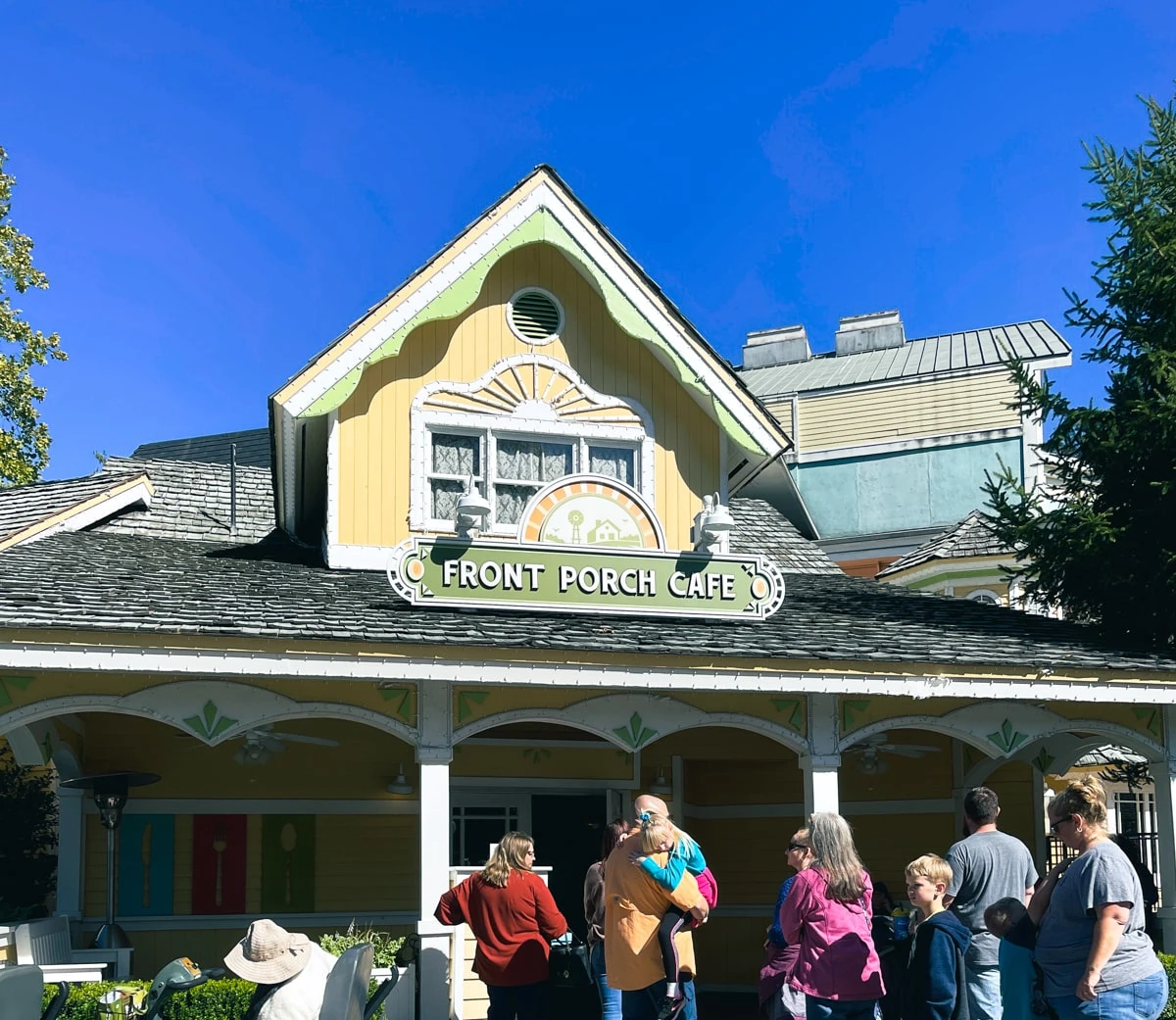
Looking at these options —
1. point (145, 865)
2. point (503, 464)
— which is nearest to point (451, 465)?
point (503, 464)

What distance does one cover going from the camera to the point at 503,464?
16000 mm

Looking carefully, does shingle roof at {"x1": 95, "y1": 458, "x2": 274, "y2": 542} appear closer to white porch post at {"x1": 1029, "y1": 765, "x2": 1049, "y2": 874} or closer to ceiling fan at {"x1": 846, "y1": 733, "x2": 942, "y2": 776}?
ceiling fan at {"x1": 846, "y1": 733, "x2": 942, "y2": 776}

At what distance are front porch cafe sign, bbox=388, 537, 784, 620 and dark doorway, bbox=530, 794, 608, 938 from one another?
4200mm

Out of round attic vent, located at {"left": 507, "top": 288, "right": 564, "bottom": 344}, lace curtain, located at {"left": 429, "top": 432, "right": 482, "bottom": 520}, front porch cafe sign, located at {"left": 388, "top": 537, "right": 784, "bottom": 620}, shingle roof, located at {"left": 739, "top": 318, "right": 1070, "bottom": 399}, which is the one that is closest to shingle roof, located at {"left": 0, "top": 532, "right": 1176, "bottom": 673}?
front porch cafe sign, located at {"left": 388, "top": 537, "right": 784, "bottom": 620}

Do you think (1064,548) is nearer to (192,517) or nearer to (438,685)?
(438,685)

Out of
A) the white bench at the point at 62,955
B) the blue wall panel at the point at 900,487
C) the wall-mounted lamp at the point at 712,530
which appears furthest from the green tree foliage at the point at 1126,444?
the blue wall panel at the point at 900,487

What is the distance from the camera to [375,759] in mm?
16344

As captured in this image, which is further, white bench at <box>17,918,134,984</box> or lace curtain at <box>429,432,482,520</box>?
lace curtain at <box>429,432,482,520</box>

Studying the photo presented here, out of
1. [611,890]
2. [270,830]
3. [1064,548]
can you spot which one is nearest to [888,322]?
Result: [1064,548]

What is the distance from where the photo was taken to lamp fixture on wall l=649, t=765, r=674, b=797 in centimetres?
1716

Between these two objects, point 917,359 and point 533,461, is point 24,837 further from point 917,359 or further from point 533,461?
point 917,359

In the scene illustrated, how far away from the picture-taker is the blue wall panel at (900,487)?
37312 millimetres

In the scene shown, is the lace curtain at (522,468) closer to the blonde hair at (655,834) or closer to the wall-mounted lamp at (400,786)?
the wall-mounted lamp at (400,786)

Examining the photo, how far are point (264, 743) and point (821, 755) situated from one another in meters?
5.83
